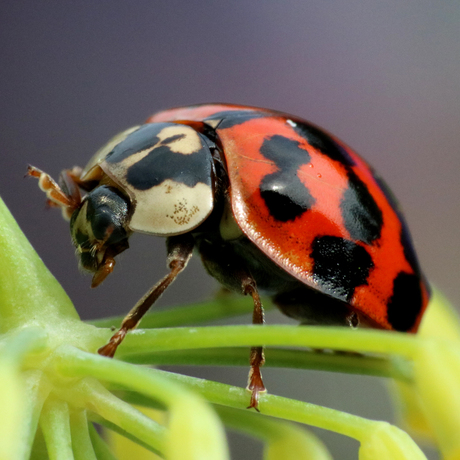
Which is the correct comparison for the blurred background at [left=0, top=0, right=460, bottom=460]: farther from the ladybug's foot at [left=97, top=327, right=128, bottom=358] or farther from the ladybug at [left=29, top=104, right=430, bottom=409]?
the ladybug's foot at [left=97, top=327, right=128, bottom=358]

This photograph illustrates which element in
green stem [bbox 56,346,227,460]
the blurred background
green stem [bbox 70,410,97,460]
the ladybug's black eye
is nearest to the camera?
green stem [bbox 56,346,227,460]

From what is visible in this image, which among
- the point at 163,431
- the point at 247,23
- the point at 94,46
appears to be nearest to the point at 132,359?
the point at 163,431

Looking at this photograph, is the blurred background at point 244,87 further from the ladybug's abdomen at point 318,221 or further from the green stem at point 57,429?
the green stem at point 57,429

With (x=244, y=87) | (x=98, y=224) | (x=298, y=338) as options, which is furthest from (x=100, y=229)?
(x=244, y=87)

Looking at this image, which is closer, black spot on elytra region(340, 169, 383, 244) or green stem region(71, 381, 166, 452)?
green stem region(71, 381, 166, 452)

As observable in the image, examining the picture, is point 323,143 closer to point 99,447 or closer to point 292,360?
point 292,360

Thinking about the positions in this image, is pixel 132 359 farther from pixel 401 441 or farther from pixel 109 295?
pixel 109 295

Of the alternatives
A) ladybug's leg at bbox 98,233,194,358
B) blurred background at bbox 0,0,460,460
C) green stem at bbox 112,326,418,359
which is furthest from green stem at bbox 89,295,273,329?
blurred background at bbox 0,0,460,460
